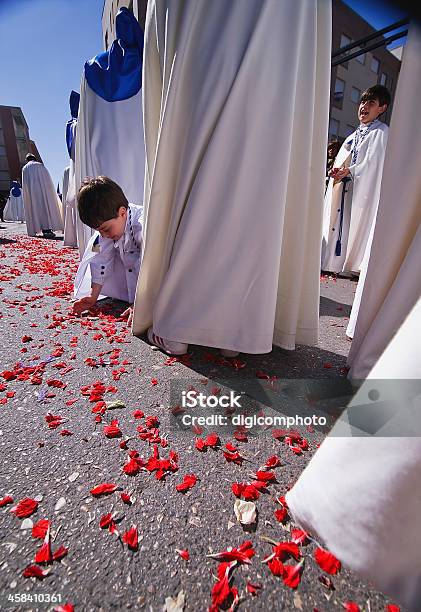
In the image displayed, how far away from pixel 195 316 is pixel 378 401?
106 cm

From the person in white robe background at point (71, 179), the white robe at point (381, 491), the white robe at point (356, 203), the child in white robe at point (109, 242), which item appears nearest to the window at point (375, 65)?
the person in white robe background at point (71, 179)

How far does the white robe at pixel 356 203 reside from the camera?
395 cm

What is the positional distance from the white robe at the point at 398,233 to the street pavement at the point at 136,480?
0.44m

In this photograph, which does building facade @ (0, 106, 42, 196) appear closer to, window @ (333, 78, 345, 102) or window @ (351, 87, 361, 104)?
window @ (333, 78, 345, 102)

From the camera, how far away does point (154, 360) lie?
5.95 feet

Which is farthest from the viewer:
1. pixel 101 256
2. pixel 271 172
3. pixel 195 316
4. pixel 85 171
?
pixel 85 171

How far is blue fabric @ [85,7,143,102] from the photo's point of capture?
10.4 feet

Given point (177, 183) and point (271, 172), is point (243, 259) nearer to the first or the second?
point (271, 172)

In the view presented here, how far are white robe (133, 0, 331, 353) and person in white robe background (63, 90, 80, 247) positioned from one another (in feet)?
11.4

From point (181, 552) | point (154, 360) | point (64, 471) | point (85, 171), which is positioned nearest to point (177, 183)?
point (154, 360)

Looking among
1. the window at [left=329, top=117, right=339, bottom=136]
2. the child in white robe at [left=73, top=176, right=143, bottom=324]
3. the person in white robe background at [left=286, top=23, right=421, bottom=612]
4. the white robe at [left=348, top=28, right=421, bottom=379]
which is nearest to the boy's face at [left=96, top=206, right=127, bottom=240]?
the child in white robe at [left=73, top=176, right=143, bottom=324]

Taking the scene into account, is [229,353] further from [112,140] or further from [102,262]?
[112,140]

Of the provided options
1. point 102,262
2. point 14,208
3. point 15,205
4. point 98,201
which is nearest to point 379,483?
point 98,201

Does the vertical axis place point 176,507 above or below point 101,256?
below
